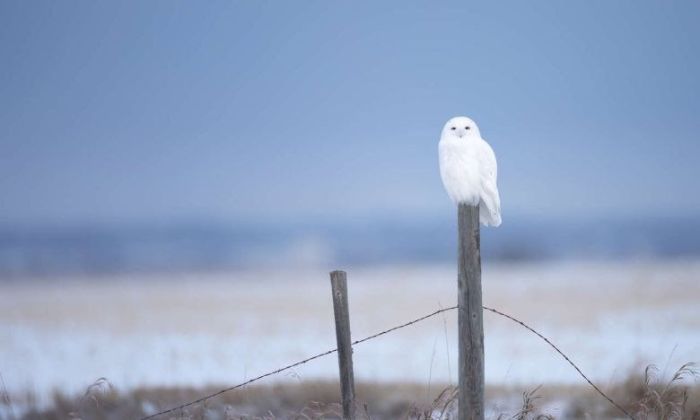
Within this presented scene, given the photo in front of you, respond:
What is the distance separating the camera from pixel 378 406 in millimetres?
10242

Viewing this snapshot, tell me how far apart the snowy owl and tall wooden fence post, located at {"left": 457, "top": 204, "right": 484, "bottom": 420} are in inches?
20.7

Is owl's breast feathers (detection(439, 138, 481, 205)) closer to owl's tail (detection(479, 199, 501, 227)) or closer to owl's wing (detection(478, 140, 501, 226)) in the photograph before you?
owl's wing (detection(478, 140, 501, 226))

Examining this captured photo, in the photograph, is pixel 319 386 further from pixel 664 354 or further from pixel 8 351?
pixel 8 351

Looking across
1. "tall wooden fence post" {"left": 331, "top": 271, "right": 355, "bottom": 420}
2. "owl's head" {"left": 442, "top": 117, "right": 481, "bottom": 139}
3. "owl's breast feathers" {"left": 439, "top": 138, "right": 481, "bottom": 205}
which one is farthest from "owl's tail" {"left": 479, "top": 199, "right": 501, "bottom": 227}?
"tall wooden fence post" {"left": 331, "top": 271, "right": 355, "bottom": 420}

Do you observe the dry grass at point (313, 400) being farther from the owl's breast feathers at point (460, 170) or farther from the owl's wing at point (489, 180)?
the owl's breast feathers at point (460, 170)

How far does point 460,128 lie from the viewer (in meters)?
6.66

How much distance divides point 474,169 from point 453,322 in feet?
39.6

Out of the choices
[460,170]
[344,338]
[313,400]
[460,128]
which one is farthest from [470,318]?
[313,400]

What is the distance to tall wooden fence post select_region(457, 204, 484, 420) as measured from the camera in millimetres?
5746

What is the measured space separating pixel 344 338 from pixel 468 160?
1.81 m

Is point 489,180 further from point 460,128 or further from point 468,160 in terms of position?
point 460,128

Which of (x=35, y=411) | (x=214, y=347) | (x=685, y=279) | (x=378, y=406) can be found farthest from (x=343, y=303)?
(x=685, y=279)

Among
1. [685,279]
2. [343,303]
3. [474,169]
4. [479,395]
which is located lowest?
[685,279]

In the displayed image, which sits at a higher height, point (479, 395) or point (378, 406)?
point (479, 395)
